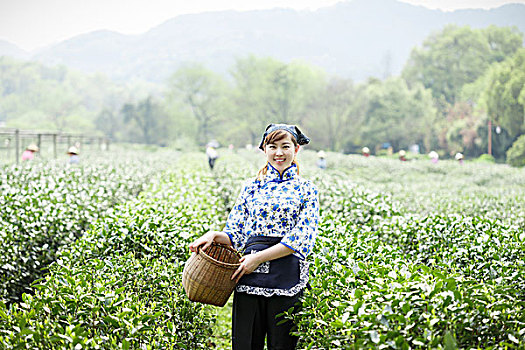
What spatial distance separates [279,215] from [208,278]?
1.79 feet

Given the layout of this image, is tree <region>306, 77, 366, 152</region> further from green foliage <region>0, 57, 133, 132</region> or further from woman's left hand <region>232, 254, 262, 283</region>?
woman's left hand <region>232, 254, 262, 283</region>

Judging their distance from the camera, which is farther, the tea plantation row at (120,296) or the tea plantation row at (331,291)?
the tea plantation row at (120,296)

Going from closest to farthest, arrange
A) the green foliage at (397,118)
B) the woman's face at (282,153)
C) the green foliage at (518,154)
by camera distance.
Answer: the woman's face at (282,153) < the green foliage at (518,154) < the green foliage at (397,118)

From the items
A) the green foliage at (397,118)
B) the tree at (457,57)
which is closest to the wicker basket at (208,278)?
the green foliage at (397,118)

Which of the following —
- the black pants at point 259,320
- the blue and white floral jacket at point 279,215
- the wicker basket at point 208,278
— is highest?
the blue and white floral jacket at point 279,215

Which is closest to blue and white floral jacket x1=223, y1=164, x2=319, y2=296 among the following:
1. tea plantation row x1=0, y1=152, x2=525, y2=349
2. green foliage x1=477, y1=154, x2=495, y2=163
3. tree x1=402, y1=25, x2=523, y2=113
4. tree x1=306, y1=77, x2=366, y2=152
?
tea plantation row x1=0, y1=152, x2=525, y2=349

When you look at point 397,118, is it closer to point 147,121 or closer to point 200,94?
point 200,94

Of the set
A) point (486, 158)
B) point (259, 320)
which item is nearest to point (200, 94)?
point (486, 158)

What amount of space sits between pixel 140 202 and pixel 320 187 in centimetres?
382

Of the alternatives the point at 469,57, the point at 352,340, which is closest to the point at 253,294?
the point at 352,340

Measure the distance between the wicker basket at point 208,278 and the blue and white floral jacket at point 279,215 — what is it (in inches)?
4.9

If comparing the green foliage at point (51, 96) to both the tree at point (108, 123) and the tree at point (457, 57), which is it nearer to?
the tree at point (108, 123)

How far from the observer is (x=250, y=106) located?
56.9 meters

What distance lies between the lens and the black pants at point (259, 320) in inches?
95.9
